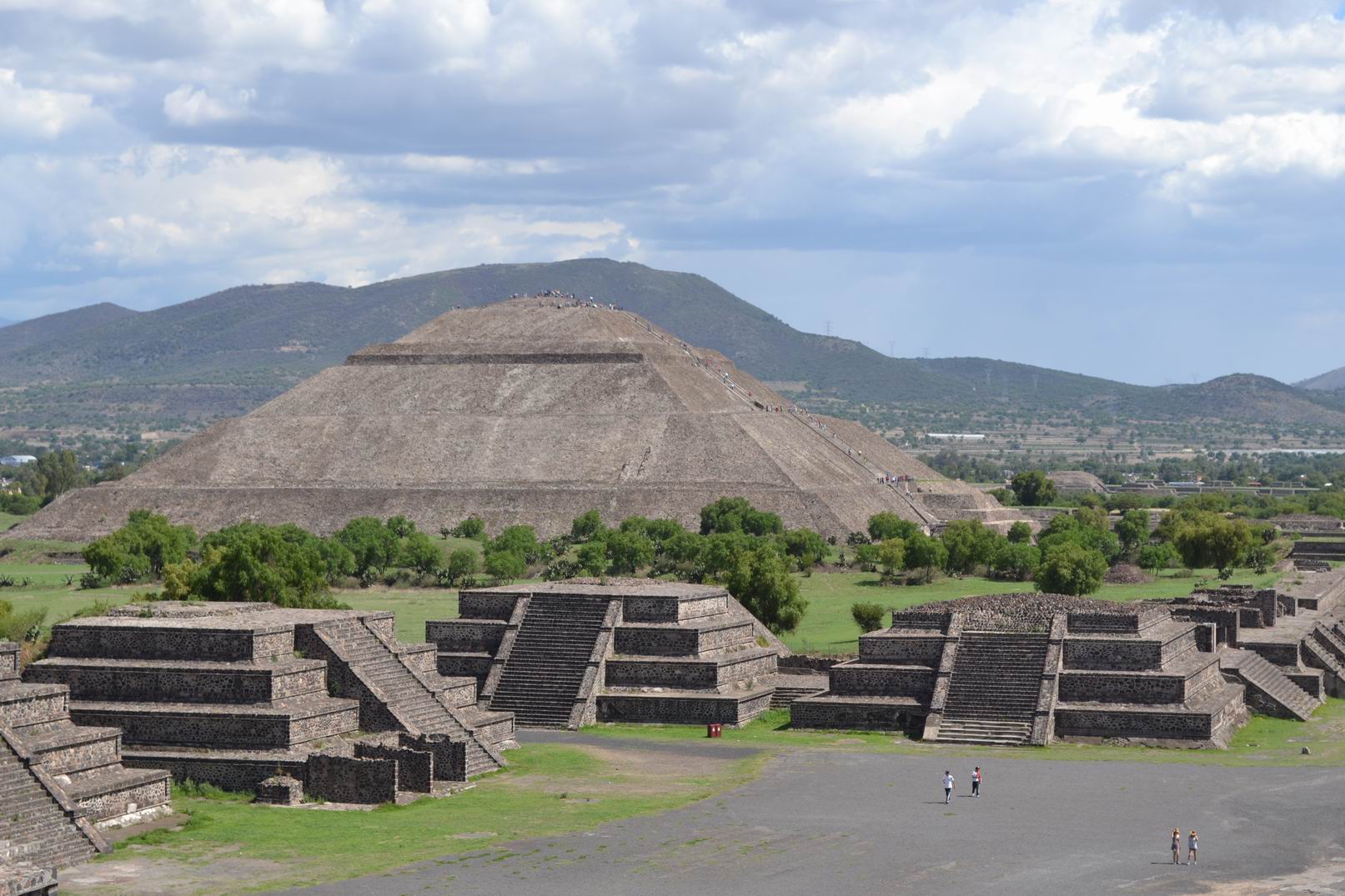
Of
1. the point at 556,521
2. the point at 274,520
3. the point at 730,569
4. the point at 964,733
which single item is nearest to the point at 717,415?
the point at 556,521

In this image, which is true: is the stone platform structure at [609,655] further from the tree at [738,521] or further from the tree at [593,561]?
the tree at [738,521]

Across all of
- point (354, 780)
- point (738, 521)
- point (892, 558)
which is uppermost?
point (738, 521)

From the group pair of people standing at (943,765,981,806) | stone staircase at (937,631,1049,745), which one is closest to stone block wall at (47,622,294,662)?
pair of people standing at (943,765,981,806)

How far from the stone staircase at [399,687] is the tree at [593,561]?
42.1 metres

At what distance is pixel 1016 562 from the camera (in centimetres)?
9388

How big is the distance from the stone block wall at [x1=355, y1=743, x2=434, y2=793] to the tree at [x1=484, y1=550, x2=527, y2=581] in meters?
46.7

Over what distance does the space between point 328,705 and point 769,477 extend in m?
84.0

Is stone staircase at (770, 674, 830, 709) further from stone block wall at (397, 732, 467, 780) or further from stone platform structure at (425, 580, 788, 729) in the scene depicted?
stone block wall at (397, 732, 467, 780)

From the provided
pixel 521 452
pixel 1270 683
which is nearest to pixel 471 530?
pixel 521 452

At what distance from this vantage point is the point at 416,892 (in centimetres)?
3297

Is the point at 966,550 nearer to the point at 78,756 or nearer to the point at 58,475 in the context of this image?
the point at 78,756

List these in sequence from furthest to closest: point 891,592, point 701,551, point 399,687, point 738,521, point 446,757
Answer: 1. point 738,521
2. point 701,551
3. point 891,592
4. point 399,687
5. point 446,757

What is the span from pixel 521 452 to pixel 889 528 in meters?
31.3

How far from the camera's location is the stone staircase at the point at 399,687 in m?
45.0
